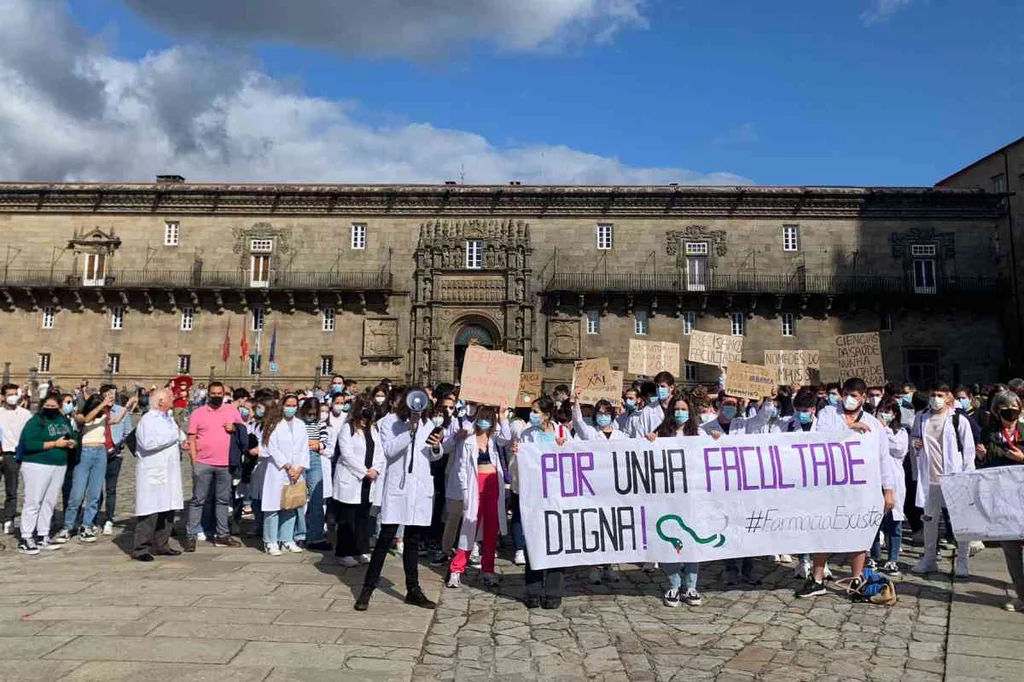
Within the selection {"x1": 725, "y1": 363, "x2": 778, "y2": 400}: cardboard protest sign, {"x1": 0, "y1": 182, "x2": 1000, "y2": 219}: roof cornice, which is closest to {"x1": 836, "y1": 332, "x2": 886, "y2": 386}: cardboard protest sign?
{"x1": 725, "y1": 363, "x2": 778, "y2": 400}: cardboard protest sign

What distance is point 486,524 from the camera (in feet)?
25.1

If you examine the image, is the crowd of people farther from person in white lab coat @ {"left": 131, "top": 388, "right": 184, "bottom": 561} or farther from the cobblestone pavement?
the cobblestone pavement

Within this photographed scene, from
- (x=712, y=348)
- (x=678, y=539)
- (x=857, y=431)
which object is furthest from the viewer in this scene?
(x=712, y=348)

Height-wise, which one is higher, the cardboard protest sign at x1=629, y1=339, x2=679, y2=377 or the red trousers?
the cardboard protest sign at x1=629, y1=339, x2=679, y2=377

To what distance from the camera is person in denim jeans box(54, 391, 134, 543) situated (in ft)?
30.4

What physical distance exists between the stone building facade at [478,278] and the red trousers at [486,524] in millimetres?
24556

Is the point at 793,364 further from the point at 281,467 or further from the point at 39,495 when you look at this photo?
the point at 39,495

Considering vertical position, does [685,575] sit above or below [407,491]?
below

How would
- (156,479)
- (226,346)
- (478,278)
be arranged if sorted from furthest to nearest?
(478,278), (226,346), (156,479)

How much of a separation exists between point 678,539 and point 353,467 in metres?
3.63

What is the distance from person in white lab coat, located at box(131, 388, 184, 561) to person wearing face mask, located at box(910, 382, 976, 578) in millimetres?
8761

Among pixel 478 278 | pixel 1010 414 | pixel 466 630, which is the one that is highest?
pixel 478 278

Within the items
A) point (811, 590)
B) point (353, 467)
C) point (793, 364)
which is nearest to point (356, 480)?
point (353, 467)

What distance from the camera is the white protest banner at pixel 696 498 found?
681 centimetres
